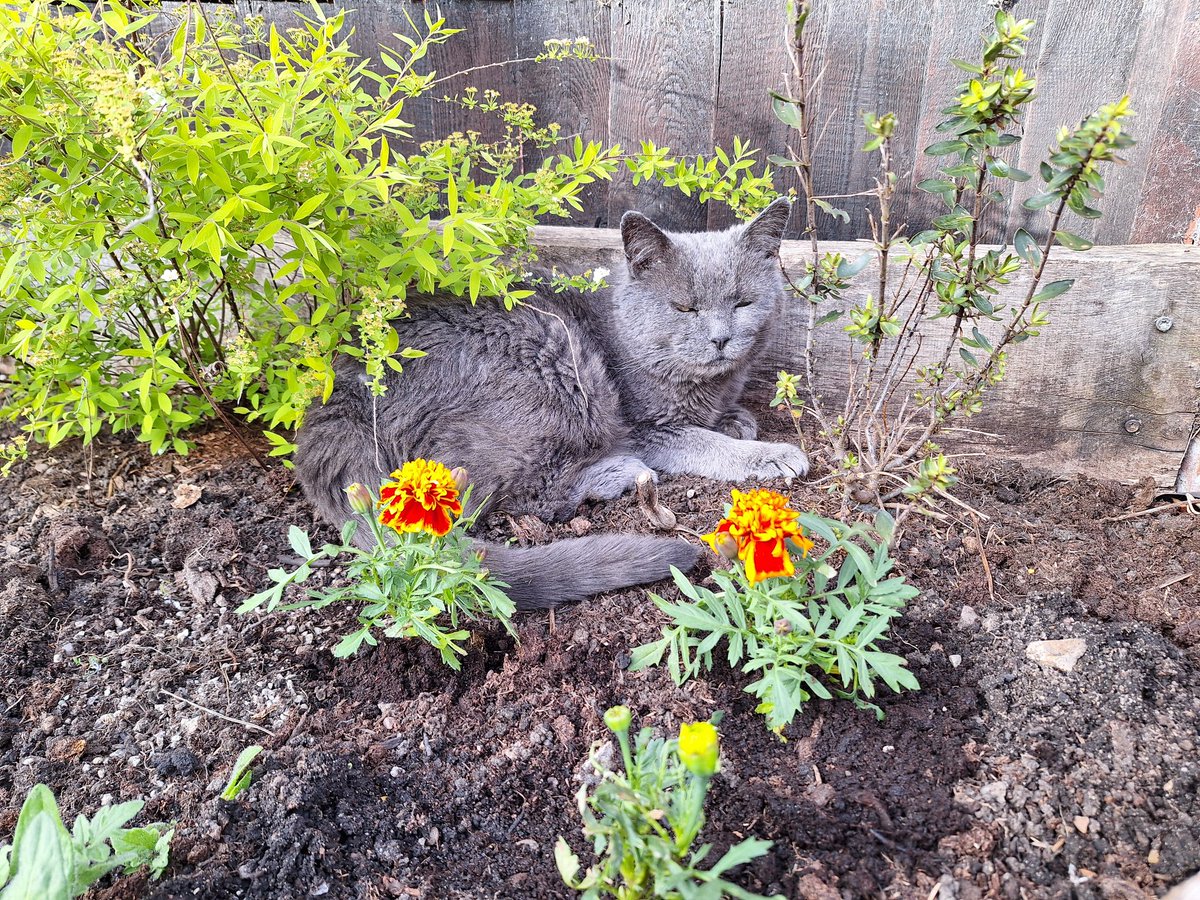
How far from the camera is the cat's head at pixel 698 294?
2.76m

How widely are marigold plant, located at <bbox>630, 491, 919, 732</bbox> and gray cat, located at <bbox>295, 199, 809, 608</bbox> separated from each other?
42 centimetres

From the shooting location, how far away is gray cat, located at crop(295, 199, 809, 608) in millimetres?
2334

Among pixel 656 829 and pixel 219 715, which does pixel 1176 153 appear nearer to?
pixel 656 829

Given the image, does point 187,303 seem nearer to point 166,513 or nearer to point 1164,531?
point 166,513

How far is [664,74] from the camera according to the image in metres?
2.97

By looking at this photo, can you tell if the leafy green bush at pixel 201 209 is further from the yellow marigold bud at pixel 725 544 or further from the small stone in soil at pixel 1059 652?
the small stone in soil at pixel 1059 652

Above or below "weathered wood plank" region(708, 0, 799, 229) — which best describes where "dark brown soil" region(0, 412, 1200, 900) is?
below

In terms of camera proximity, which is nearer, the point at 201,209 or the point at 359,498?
the point at 359,498

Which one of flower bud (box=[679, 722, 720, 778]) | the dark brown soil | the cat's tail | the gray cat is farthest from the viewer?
the gray cat

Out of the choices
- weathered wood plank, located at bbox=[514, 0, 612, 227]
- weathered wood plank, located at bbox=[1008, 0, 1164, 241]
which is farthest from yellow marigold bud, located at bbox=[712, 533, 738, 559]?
weathered wood plank, located at bbox=[514, 0, 612, 227]

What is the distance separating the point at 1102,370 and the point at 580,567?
199 centimetres

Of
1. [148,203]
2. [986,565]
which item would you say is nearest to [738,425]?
[986,565]

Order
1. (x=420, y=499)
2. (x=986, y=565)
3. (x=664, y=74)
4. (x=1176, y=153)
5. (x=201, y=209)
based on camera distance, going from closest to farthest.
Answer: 1. (x=420, y=499)
2. (x=201, y=209)
3. (x=986, y=565)
4. (x=1176, y=153)
5. (x=664, y=74)

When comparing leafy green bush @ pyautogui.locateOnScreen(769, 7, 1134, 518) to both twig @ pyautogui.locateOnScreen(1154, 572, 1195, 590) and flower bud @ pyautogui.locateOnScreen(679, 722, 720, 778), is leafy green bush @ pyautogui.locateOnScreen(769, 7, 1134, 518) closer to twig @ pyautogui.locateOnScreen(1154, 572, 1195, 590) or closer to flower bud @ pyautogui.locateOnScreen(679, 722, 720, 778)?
twig @ pyautogui.locateOnScreen(1154, 572, 1195, 590)
